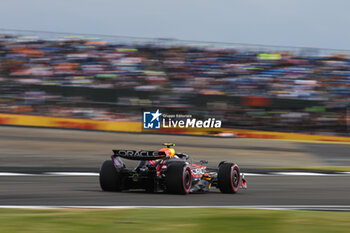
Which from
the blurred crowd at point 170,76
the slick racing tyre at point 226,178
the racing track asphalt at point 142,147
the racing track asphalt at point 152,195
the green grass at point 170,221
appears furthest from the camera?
the blurred crowd at point 170,76

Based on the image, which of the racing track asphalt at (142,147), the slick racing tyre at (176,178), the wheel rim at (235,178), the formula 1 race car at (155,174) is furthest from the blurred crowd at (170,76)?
the slick racing tyre at (176,178)

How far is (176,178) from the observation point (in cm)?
860

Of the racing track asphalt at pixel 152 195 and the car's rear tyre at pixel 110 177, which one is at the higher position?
the car's rear tyre at pixel 110 177

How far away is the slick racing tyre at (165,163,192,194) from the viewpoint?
8.57 meters

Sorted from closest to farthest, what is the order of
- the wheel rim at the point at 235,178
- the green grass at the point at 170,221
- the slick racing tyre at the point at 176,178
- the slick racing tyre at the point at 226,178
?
1. the green grass at the point at 170,221
2. the slick racing tyre at the point at 176,178
3. the slick racing tyre at the point at 226,178
4. the wheel rim at the point at 235,178

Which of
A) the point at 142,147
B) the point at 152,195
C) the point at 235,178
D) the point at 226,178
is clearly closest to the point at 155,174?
the point at 152,195

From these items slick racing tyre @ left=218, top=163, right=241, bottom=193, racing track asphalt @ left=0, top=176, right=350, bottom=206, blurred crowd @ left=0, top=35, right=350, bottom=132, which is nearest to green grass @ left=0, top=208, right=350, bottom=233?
racing track asphalt @ left=0, top=176, right=350, bottom=206

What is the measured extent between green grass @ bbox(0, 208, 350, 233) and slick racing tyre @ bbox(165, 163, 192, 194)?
1.93 metres

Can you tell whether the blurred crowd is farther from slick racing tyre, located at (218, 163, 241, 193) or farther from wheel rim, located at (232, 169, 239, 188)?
slick racing tyre, located at (218, 163, 241, 193)

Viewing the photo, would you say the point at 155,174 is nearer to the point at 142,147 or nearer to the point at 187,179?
the point at 187,179

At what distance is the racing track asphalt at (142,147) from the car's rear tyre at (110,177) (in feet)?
0.52

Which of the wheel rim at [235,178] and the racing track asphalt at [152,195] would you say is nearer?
the racing track asphalt at [152,195]

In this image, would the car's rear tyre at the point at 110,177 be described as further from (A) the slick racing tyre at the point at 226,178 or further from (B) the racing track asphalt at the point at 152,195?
(A) the slick racing tyre at the point at 226,178

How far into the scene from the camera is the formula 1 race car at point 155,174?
28.4 ft
